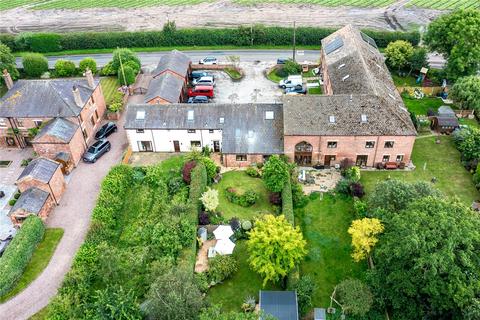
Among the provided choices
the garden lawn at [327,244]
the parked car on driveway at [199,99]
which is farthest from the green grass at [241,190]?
the parked car on driveway at [199,99]

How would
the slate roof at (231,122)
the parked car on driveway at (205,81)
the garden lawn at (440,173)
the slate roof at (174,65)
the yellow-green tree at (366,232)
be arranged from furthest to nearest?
the parked car on driveway at (205,81), the slate roof at (174,65), the slate roof at (231,122), the garden lawn at (440,173), the yellow-green tree at (366,232)

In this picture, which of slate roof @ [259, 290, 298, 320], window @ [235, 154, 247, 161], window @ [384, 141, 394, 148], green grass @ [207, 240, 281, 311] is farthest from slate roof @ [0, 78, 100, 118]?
window @ [384, 141, 394, 148]

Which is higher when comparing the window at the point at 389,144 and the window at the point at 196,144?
the window at the point at 389,144

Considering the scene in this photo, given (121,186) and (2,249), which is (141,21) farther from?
(2,249)

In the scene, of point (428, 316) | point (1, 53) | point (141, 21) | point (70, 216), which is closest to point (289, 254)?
point (428, 316)

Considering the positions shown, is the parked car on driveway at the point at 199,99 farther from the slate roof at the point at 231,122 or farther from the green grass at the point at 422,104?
the green grass at the point at 422,104

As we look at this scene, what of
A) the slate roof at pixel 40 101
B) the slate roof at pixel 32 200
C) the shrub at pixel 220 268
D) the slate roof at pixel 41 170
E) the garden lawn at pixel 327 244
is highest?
the slate roof at pixel 40 101
